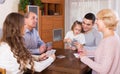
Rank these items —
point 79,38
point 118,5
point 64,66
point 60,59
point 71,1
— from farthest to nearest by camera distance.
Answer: point 71,1 < point 118,5 < point 79,38 < point 60,59 < point 64,66

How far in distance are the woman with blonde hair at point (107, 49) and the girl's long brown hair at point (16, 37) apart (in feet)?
1.78

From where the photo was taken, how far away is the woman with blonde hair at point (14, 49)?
162 cm

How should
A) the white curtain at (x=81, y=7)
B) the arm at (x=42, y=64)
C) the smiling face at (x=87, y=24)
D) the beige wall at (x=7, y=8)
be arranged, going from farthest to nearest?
the white curtain at (x=81, y=7) → the beige wall at (x=7, y=8) → the smiling face at (x=87, y=24) → the arm at (x=42, y=64)

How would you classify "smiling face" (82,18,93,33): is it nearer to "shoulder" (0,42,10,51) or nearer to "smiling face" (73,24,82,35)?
"smiling face" (73,24,82,35)

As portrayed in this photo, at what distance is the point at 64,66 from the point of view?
6.08 feet

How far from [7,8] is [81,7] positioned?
5.98 ft

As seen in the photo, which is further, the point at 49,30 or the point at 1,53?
the point at 49,30

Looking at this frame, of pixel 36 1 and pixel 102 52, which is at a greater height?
pixel 36 1

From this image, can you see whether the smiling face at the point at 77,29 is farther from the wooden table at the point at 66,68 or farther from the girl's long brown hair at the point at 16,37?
the girl's long brown hair at the point at 16,37

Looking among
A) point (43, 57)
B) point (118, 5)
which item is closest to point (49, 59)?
point (43, 57)

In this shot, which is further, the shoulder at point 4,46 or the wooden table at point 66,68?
the wooden table at point 66,68

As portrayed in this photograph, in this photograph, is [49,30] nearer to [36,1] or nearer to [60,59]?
[36,1]

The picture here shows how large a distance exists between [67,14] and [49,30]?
31.0 inches

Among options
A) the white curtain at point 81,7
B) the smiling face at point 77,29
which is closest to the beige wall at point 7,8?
the smiling face at point 77,29
